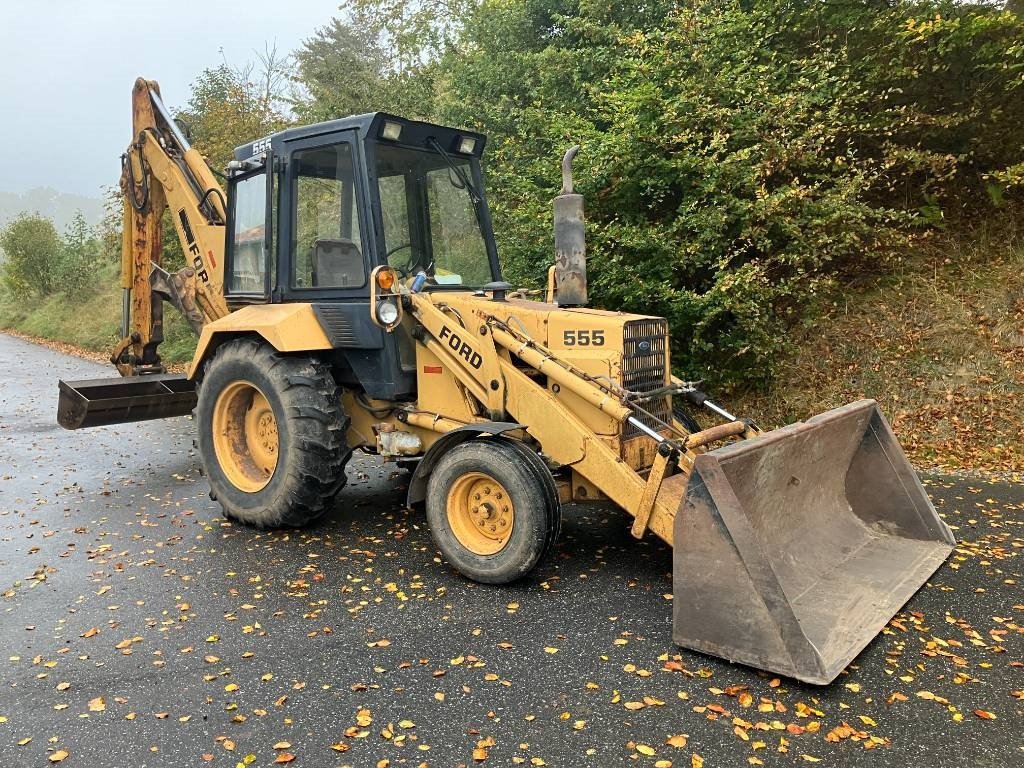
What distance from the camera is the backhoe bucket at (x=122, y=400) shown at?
7156mm

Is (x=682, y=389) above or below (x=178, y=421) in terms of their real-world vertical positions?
above

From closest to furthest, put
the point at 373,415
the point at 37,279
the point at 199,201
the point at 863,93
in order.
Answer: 1. the point at 373,415
2. the point at 199,201
3. the point at 863,93
4. the point at 37,279

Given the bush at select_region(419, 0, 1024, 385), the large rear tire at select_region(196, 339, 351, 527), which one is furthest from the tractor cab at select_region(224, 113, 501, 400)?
the bush at select_region(419, 0, 1024, 385)

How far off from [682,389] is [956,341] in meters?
5.02

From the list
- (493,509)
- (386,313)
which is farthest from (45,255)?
(493,509)

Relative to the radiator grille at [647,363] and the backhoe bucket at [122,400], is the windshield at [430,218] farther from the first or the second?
the backhoe bucket at [122,400]

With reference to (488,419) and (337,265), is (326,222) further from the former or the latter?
(488,419)

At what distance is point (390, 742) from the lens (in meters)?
2.98

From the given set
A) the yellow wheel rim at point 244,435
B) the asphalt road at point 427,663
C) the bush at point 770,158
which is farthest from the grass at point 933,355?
the yellow wheel rim at point 244,435

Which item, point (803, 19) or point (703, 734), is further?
point (803, 19)

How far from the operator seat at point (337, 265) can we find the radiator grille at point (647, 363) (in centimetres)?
192

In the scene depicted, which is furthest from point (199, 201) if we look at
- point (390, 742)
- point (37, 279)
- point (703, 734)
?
point (37, 279)

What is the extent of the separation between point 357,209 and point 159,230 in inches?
139

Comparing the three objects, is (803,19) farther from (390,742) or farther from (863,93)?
(390,742)
